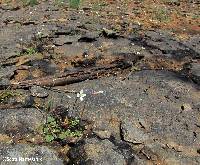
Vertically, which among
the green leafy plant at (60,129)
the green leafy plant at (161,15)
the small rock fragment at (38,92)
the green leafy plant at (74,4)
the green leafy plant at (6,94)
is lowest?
the green leafy plant at (161,15)

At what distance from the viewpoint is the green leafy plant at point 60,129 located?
333cm

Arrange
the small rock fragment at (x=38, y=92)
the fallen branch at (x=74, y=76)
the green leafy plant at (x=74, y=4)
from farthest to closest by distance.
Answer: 1. the green leafy plant at (x=74, y=4)
2. the fallen branch at (x=74, y=76)
3. the small rock fragment at (x=38, y=92)

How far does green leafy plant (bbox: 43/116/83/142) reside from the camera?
131 inches

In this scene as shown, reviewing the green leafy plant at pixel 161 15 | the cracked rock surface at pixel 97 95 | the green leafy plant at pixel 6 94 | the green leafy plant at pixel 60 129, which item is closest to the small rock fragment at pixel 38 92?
the cracked rock surface at pixel 97 95

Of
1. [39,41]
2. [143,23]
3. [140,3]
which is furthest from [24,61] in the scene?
[140,3]

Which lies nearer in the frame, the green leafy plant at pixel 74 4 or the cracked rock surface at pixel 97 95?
the cracked rock surface at pixel 97 95

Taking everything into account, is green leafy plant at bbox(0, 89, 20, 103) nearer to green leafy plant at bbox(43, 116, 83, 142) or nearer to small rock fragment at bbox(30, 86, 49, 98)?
small rock fragment at bbox(30, 86, 49, 98)

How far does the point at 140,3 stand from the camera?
9062 mm

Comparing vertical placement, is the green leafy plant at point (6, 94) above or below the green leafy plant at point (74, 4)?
above

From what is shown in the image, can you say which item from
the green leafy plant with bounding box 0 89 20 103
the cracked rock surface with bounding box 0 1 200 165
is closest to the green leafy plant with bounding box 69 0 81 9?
the cracked rock surface with bounding box 0 1 200 165

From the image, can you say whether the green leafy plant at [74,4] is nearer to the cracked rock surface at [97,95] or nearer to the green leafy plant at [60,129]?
the cracked rock surface at [97,95]

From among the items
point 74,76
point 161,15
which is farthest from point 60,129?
point 161,15

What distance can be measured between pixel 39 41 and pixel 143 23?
244cm

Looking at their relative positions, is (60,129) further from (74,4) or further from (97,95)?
(74,4)
